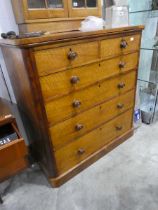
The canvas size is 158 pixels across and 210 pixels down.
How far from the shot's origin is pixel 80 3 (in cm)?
133

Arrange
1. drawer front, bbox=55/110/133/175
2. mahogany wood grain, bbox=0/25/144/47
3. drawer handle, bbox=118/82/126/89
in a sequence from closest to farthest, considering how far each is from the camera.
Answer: mahogany wood grain, bbox=0/25/144/47, drawer front, bbox=55/110/133/175, drawer handle, bbox=118/82/126/89

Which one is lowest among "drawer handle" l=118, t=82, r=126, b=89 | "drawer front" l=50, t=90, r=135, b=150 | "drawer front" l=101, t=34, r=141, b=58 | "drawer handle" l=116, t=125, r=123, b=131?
"drawer handle" l=116, t=125, r=123, b=131

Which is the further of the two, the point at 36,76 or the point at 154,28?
the point at 154,28

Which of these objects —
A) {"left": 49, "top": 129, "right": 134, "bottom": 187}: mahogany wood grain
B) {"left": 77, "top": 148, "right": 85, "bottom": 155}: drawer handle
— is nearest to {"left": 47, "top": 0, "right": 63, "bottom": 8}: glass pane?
{"left": 77, "top": 148, "right": 85, "bottom": 155}: drawer handle

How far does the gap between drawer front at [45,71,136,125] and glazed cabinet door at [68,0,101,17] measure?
1.87ft

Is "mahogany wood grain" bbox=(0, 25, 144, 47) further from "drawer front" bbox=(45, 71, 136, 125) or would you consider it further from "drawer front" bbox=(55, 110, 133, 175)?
"drawer front" bbox=(55, 110, 133, 175)

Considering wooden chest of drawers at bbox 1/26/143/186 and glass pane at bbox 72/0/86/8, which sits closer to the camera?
wooden chest of drawers at bbox 1/26/143/186

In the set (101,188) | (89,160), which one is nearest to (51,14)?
(89,160)

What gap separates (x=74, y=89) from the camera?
3.73 feet

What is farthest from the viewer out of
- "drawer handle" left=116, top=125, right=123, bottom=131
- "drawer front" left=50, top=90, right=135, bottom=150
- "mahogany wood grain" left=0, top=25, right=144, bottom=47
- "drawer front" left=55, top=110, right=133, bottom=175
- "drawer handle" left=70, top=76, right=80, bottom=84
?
"drawer handle" left=116, top=125, right=123, bottom=131

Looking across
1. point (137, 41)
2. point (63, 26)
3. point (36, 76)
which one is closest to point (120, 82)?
point (137, 41)

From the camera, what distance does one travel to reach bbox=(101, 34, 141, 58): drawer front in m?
1.19

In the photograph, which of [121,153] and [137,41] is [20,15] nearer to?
[137,41]

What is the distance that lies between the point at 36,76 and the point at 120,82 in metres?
0.76
